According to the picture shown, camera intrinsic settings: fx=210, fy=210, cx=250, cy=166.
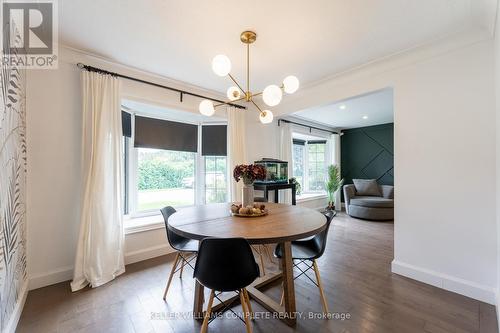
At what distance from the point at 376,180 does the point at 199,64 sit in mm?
5288

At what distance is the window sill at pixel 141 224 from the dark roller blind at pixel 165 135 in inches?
42.0

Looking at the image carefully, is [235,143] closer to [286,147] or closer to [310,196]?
[286,147]

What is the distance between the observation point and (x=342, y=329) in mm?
1520

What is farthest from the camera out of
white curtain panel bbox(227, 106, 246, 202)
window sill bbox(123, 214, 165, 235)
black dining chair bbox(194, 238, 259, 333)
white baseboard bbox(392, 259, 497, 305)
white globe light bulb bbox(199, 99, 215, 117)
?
white curtain panel bbox(227, 106, 246, 202)

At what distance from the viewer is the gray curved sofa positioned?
4.64 m

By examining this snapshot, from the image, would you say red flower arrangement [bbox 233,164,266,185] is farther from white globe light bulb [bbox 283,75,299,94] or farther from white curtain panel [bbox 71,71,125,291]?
white curtain panel [bbox 71,71,125,291]

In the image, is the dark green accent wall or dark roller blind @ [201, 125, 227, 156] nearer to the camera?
dark roller blind @ [201, 125, 227, 156]

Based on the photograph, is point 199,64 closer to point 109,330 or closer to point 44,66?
point 44,66

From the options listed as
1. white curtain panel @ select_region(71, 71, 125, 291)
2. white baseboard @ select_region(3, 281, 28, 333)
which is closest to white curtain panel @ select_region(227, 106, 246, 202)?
white curtain panel @ select_region(71, 71, 125, 291)

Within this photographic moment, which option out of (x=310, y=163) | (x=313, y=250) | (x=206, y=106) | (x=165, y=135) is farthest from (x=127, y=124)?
(x=310, y=163)

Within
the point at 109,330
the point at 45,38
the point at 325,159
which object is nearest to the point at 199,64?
the point at 45,38

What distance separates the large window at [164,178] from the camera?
3189mm

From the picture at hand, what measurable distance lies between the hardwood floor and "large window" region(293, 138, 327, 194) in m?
3.53

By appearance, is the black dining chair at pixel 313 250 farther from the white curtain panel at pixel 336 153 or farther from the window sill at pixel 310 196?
the white curtain panel at pixel 336 153
